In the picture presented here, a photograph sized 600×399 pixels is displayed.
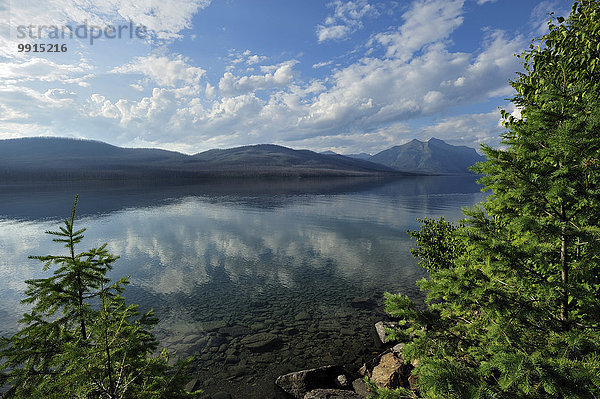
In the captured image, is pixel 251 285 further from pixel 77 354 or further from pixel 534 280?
pixel 534 280

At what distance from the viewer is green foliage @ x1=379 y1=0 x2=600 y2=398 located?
436cm

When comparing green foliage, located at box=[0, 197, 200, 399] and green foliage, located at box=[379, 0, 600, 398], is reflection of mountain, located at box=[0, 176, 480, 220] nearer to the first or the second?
green foliage, located at box=[0, 197, 200, 399]

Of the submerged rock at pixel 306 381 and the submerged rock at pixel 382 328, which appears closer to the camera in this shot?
the submerged rock at pixel 306 381

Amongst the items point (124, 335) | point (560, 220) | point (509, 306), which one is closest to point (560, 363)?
point (509, 306)

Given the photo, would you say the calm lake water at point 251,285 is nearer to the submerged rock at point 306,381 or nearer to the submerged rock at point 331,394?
the submerged rock at point 306,381

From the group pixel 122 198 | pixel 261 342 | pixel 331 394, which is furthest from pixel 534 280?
pixel 122 198

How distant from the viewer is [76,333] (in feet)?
22.2

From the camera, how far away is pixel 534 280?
5.53 meters

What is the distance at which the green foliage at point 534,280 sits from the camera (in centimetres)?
436

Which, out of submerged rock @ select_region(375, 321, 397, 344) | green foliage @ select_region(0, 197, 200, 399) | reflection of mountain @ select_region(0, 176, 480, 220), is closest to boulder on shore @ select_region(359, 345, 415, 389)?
submerged rock @ select_region(375, 321, 397, 344)

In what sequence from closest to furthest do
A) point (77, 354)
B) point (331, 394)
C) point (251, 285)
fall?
point (77, 354)
point (331, 394)
point (251, 285)

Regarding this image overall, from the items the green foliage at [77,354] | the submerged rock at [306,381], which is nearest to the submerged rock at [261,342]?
the submerged rock at [306,381]

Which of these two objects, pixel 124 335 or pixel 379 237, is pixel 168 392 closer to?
pixel 124 335

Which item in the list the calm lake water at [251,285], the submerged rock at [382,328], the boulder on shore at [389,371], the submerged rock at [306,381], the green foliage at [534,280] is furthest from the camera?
the submerged rock at [382,328]
